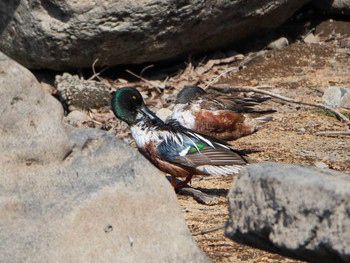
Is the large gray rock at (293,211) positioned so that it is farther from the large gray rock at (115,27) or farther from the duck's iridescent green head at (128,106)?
the large gray rock at (115,27)

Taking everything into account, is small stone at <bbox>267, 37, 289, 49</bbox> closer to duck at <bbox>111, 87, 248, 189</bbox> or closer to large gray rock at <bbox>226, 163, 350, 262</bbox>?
duck at <bbox>111, 87, 248, 189</bbox>

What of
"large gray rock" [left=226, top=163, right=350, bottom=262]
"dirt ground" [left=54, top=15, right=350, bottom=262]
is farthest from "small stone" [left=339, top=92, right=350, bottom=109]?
"large gray rock" [left=226, top=163, right=350, bottom=262]

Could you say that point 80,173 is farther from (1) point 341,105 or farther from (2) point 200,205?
(1) point 341,105

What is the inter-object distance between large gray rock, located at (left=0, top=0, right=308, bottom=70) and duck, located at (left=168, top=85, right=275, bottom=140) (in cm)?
99

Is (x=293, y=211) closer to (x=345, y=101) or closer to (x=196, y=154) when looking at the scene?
(x=196, y=154)

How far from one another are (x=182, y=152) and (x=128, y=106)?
970mm

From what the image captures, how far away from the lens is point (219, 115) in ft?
32.1

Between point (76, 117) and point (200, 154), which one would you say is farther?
point (76, 117)

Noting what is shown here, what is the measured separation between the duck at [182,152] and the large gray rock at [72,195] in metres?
3.19

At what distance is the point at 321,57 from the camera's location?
11.6 m

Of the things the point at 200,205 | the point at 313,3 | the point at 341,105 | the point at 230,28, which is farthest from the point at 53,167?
the point at 313,3

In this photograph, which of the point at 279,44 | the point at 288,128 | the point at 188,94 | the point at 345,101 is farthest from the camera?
the point at 279,44

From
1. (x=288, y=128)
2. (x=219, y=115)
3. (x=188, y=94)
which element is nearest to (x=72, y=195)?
(x=288, y=128)

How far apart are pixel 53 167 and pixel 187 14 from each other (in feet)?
20.7
